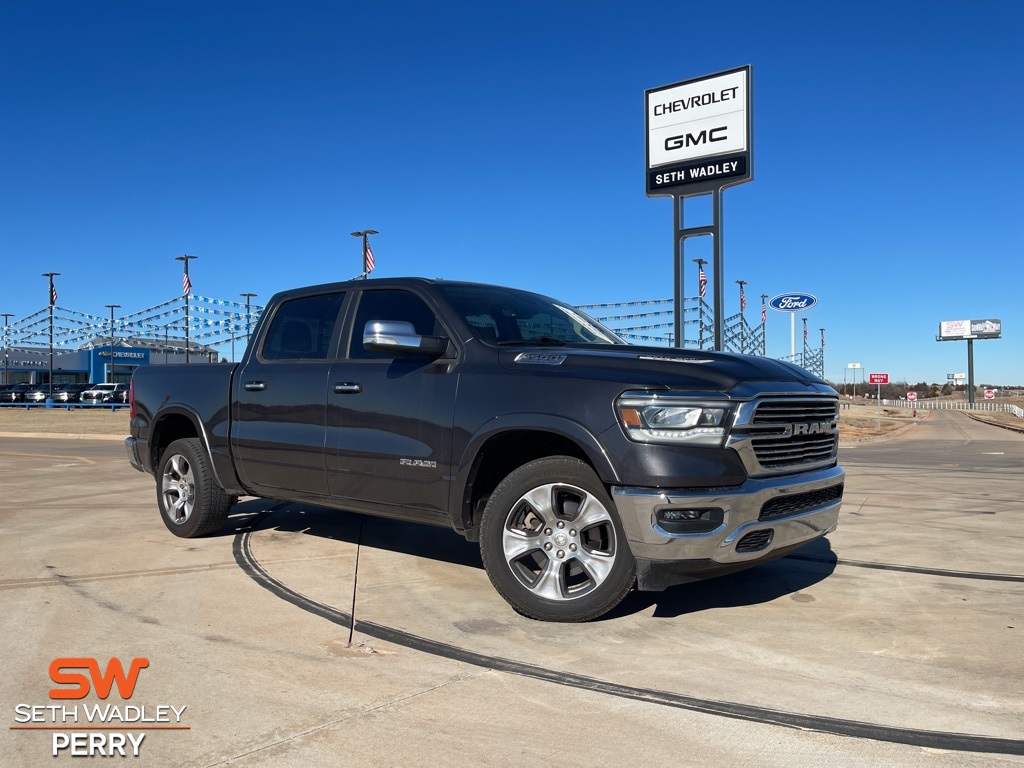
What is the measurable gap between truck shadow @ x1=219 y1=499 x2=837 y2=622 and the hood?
1323 mm

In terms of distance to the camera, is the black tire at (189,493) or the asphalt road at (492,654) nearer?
the asphalt road at (492,654)

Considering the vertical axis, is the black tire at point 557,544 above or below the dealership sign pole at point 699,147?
below

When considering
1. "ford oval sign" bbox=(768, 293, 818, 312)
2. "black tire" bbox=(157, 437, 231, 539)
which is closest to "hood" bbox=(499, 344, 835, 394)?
"black tire" bbox=(157, 437, 231, 539)

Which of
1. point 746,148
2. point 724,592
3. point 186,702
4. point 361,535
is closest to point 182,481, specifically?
point 361,535

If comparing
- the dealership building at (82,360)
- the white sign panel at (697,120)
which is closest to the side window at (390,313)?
the white sign panel at (697,120)

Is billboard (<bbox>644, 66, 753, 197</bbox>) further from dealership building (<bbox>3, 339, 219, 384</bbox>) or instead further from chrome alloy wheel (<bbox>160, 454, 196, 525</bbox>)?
dealership building (<bbox>3, 339, 219, 384</bbox>)

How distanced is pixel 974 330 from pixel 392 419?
138m

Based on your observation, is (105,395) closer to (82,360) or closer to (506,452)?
(82,360)

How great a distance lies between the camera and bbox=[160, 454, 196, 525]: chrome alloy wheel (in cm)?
662

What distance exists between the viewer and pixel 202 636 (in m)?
4.12

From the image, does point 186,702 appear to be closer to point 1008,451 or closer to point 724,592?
point 724,592

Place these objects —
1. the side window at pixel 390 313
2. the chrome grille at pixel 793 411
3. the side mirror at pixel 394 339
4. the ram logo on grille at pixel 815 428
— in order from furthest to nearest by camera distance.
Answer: the side window at pixel 390 313
the side mirror at pixel 394 339
the ram logo on grille at pixel 815 428
the chrome grille at pixel 793 411

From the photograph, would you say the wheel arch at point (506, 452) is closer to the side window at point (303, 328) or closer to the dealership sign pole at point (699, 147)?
the side window at point (303, 328)

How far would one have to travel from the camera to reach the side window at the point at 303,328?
5.80 meters
